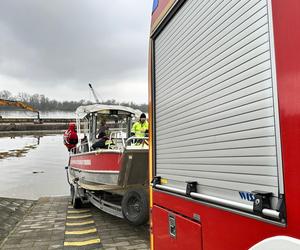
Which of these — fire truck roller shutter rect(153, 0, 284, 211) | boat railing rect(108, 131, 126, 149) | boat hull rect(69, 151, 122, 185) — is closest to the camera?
fire truck roller shutter rect(153, 0, 284, 211)

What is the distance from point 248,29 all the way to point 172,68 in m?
1.17

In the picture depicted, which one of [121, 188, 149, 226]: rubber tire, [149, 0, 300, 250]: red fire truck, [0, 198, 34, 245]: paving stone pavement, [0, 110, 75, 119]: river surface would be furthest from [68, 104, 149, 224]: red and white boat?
[0, 110, 75, 119]: river surface

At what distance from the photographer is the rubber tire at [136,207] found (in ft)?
23.5

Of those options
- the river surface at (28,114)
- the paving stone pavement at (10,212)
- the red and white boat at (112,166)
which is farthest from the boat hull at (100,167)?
the river surface at (28,114)

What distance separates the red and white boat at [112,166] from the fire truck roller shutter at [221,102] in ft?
14.8

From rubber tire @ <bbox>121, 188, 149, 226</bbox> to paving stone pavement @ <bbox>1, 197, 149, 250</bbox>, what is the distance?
452 millimetres

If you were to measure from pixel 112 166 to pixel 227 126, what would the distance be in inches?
252

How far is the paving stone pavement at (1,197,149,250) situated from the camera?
279 inches

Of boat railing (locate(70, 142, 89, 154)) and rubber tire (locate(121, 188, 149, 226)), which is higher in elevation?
boat railing (locate(70, 142, 89, 154))

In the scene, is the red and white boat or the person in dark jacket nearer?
the red and white boat

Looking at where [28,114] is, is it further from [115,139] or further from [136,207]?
[136,207]

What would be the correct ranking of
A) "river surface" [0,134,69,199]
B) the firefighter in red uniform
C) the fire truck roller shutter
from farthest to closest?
"river surface" [0,134,69,199], the firefighter in red uniform, the fire truck roller shutter

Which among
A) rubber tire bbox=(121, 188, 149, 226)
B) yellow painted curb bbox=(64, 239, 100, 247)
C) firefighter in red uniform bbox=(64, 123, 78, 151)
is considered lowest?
yellow painted curb bbox=(64, 239, 100, 247)

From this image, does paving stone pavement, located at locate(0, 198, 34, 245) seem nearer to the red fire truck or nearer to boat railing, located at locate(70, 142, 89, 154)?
boat railing, located at locate(70, 142, 89, 154)
